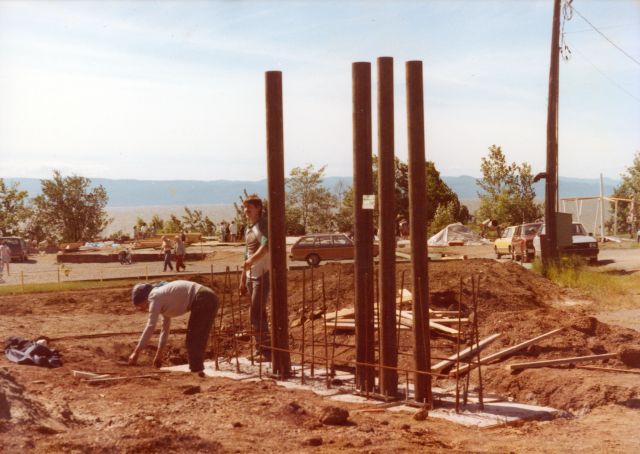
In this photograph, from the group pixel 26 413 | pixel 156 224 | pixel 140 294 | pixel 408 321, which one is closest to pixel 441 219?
pixel 156 224

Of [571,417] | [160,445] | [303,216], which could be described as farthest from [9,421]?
[303,216]

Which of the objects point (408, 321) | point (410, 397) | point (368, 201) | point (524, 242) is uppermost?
point (368, 201)

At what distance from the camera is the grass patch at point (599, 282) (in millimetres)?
16797

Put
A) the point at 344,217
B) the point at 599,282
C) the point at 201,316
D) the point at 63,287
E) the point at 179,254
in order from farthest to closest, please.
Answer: the point at 344,217, the point at 179,254, the point at 63,287, the point at 599,282, the point at 201,316

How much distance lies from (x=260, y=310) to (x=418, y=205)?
118 inches

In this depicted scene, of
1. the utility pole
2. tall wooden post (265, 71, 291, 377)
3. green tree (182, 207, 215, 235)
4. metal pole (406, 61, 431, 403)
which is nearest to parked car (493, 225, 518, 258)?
the utility pole

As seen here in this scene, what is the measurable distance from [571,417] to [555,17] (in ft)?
53.3

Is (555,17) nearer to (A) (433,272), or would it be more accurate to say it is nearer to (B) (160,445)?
(A) (433,272)

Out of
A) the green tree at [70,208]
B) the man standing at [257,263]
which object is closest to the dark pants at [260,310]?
the man standing at [257,263]

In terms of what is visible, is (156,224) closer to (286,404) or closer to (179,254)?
(179,254)

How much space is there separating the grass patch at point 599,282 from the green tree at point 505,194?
24.4m

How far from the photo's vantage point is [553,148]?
858 inches

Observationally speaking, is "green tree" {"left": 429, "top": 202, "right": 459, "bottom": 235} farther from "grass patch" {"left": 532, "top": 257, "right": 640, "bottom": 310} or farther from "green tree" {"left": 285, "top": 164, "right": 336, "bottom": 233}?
"grass patch" {"left": 532, "top": 257, "right": 640, "bottom": 310}

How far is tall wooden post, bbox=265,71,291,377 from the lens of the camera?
9.60 meters
